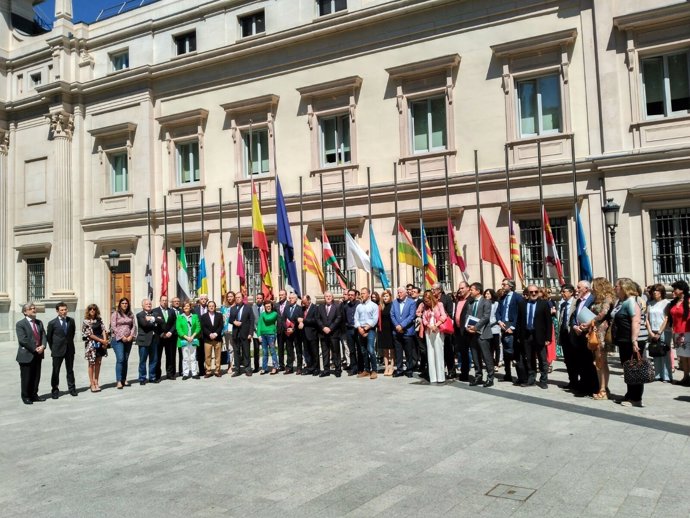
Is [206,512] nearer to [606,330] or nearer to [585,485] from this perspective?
[585,485]

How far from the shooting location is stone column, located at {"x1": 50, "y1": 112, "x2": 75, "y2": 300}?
25594 mm

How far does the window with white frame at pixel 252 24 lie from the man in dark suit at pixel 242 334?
41.5 ft

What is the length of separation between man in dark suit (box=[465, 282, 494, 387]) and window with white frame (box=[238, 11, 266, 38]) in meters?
15.1

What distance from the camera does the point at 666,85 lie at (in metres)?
16.1

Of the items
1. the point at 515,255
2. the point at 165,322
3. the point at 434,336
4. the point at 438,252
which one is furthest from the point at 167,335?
the point at 515,255

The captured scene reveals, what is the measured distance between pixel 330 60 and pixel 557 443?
16558 millimetres

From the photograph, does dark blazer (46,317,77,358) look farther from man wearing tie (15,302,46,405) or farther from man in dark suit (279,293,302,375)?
man in dark suit (279,293,302,375)

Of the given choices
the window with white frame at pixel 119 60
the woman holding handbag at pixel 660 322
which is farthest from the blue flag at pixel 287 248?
the window with white frame at pixel 119 60

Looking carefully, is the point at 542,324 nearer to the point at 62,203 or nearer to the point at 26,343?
the point at 26,343

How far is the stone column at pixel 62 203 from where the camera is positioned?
2559cm

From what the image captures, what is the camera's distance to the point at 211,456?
22.2 feet

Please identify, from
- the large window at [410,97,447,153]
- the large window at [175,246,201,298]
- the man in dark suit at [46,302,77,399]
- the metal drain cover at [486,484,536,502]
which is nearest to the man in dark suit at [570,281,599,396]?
the metal drain cover at [486,484,536,502]

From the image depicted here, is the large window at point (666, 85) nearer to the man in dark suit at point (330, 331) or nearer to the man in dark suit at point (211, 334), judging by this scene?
the man in dark suit at point (330, 331)

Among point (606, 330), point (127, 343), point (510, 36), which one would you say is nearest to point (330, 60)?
point (510, 36)
